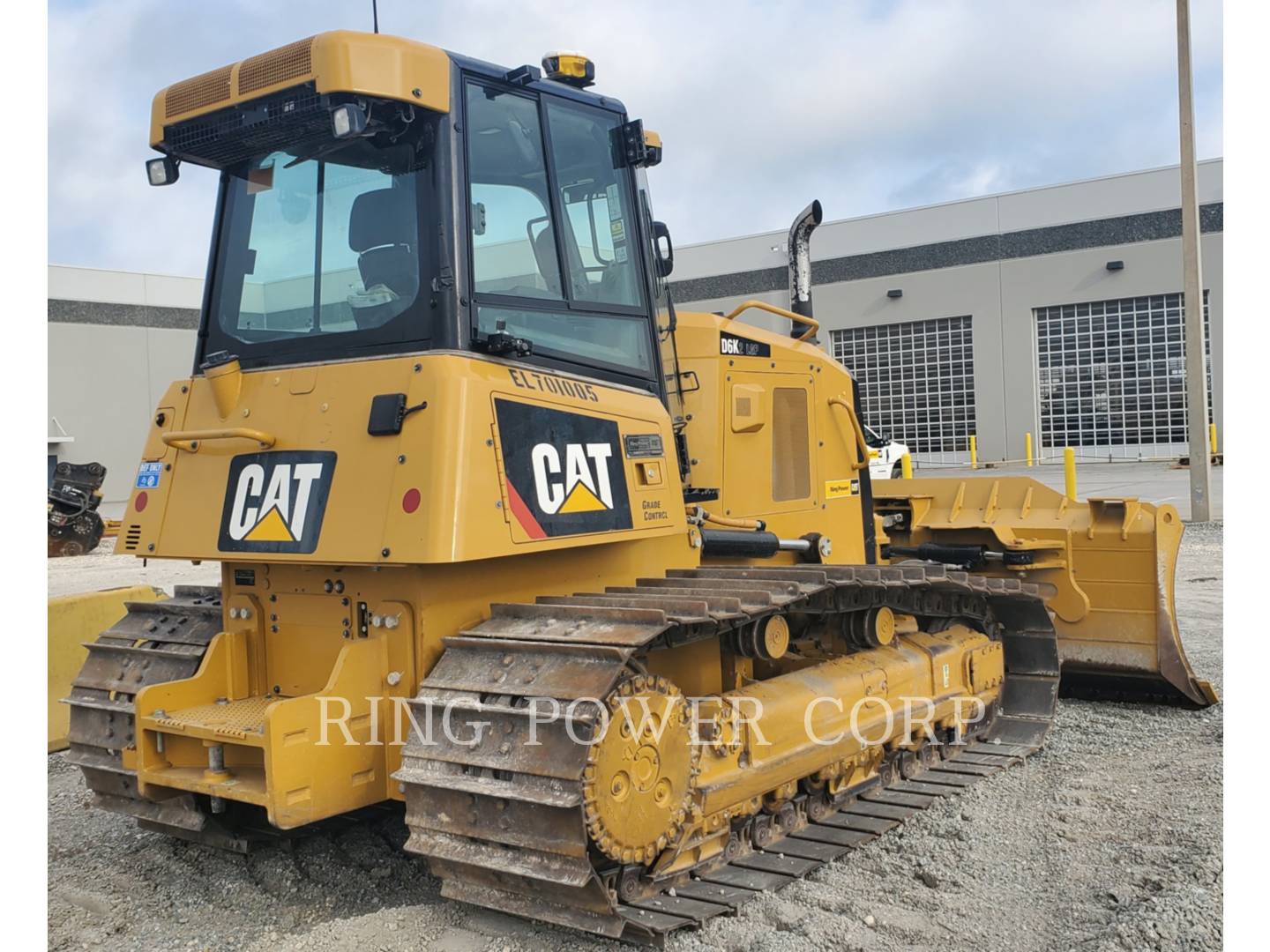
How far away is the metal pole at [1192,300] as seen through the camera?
14945 mm

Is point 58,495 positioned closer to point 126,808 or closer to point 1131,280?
point 126,808

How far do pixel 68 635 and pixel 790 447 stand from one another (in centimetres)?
470

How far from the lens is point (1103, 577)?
23.5 ft

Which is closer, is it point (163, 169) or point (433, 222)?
point (433, 222)

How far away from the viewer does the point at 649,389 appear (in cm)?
492

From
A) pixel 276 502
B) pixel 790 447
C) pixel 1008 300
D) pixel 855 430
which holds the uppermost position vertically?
pixel 1008 300

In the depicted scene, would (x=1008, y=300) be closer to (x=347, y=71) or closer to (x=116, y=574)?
(x=116, y=574)

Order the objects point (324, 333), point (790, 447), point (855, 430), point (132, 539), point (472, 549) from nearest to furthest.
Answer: point (472, 549) < point (324, 333) < point (132, 539) < point (790, 447) < point (855, 430)

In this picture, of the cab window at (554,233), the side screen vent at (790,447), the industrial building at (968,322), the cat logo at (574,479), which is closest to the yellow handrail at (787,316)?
the side screen vent at (790,447)

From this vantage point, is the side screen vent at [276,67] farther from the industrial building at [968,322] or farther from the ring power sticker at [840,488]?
the industrial building at [968,322]

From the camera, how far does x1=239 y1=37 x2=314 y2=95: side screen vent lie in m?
3.98

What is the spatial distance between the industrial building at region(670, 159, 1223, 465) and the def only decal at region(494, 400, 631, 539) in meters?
26.6

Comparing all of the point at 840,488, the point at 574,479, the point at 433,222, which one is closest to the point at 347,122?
the point at 433,222

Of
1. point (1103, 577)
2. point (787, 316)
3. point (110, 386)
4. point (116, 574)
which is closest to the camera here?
point (787, 316)
